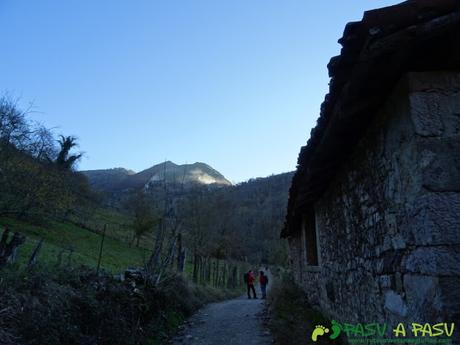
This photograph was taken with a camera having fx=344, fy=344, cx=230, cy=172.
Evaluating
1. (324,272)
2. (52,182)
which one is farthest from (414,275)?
(52,182)

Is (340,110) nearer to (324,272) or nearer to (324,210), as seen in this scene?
(324,210)

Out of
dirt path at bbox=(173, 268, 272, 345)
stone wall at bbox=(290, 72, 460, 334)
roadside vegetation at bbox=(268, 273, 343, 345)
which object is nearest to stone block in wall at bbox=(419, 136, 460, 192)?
Answer: stone wall at bbox=(290, 72, 460, 334)

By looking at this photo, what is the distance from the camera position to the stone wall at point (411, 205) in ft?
7.95

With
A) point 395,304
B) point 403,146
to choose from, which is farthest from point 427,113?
point 395,304

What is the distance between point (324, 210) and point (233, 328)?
12.7ft

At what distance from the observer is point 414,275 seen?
272cm

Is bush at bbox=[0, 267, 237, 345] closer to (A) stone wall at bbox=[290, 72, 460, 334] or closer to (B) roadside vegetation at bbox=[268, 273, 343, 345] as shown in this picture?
(B) roadside vegetation at bbox=[268, 273, 343, 345]

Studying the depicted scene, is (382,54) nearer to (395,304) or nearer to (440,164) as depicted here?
(440,164)

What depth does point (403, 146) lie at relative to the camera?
2.87 meters

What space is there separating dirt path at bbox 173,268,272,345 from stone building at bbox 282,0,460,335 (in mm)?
3522

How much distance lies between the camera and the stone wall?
2422 millimetres

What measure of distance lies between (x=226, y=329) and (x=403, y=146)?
673 cm

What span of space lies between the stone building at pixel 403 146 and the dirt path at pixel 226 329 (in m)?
3.52

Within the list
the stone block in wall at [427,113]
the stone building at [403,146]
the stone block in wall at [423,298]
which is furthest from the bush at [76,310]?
the stone block in wall at [427,113]
